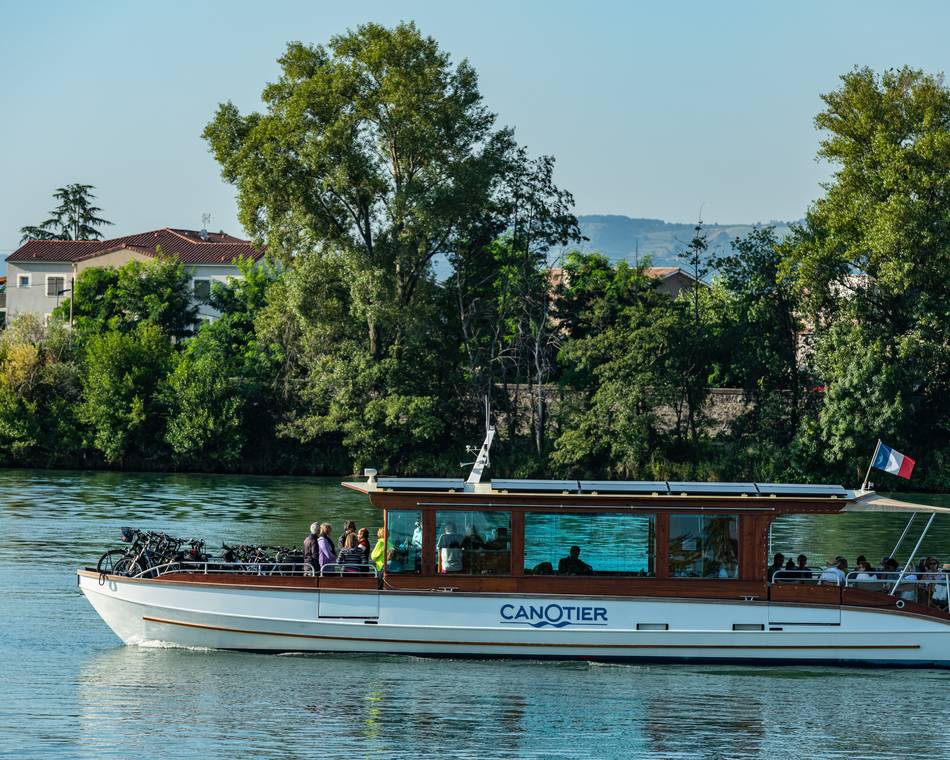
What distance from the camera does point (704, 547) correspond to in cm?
1989

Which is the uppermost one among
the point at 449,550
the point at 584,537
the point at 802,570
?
the point at 584,537

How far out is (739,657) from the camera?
20.0 m

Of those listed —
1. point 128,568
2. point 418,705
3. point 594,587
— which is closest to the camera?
point 418,705

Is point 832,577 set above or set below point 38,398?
below

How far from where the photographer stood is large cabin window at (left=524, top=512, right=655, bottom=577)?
19.8 m

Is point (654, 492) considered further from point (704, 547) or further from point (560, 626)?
point (560, 626)

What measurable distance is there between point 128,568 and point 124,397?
119 feet

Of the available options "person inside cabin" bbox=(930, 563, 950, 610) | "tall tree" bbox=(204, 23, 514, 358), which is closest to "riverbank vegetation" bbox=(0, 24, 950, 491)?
"tall tree" bbox=(204, 23, 514, 358)

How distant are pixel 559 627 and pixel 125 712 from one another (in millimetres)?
6047

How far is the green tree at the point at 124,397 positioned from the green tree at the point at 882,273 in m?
25.6

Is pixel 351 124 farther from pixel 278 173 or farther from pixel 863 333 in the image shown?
pixel 863 333

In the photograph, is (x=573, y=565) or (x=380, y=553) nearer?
(x=573, y=565)

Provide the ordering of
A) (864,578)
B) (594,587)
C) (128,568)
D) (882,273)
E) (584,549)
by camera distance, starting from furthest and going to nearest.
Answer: (882,273)
(128,568)
(864,578)
(584,549)
(594,587)

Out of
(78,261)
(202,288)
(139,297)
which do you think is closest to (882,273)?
(139,297)
